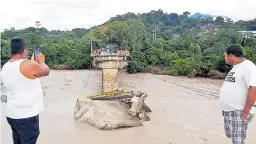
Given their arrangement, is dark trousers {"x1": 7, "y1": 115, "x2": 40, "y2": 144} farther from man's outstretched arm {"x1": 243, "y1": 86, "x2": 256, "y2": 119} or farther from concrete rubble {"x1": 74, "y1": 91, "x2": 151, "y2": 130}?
concrete rubble {"x1": 74, "y1": 91, "x2": 151, "y2": 130}

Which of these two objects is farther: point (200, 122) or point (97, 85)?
point (97, 85)

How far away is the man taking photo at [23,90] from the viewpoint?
9.80 feet

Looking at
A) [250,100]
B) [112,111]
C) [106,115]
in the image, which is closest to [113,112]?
[112,111]

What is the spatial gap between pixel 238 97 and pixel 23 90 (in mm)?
1984

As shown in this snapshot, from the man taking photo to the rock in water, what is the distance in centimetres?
636

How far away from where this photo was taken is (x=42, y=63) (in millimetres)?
3043

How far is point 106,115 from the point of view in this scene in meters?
9.80

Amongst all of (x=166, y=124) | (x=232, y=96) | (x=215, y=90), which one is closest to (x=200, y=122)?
(x=166, y=124)

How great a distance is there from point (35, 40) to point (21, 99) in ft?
126

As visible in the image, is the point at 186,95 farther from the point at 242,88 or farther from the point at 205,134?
the point at 242,88

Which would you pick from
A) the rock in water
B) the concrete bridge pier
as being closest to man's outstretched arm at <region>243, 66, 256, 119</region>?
the rock in water

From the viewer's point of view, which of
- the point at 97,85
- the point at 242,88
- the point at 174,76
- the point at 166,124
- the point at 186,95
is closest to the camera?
the point at 242,88

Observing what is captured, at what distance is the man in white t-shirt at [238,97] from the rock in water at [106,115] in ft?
19.9

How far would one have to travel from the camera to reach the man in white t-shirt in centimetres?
340
